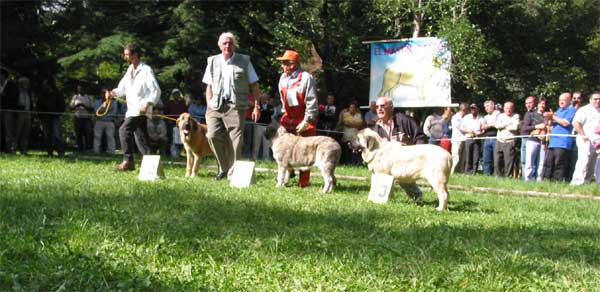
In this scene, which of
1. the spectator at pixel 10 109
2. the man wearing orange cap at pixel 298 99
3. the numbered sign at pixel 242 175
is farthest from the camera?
the spectator at pixel 10 109

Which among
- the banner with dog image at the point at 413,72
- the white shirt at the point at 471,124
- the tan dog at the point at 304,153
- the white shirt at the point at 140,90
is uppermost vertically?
the banner with dog image at the point at 413,72

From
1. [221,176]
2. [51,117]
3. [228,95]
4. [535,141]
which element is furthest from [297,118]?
[51,117]

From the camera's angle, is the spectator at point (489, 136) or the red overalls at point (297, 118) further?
the spectator at point (489, 136)

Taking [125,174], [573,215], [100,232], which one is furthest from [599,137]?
[100,232]

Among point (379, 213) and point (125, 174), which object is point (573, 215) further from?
point (125, 174)

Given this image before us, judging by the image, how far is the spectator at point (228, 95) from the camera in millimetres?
8953

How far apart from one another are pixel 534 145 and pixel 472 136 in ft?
6.08

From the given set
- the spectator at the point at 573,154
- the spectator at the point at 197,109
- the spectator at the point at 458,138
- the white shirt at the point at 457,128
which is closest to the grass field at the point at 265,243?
the spectator at the point at 573,154

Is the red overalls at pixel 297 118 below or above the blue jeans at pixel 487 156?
above

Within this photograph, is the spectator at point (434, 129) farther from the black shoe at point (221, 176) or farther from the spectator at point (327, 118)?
the black shoe at point (221, 176)

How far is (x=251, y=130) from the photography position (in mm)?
17609

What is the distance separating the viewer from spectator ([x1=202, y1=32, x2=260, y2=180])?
29.4 feet

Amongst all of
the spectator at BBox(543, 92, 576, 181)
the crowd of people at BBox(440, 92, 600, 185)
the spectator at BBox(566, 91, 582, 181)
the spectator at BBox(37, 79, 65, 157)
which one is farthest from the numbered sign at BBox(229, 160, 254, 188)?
the spectator at BBox(566, 91, 582, 181)

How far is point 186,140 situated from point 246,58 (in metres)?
1.64
